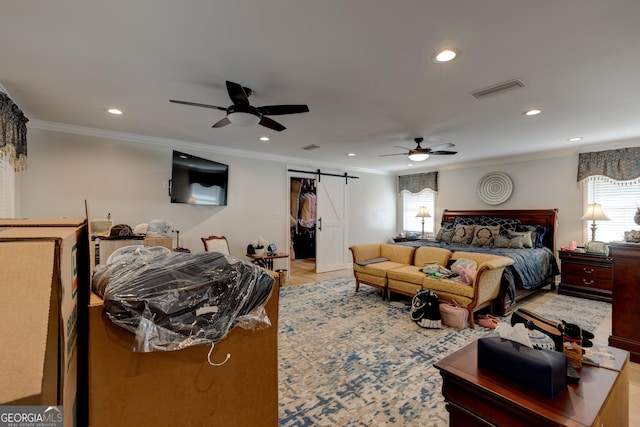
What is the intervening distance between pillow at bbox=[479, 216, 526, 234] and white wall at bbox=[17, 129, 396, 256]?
3.93 m

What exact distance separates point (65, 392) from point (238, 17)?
1.87 m

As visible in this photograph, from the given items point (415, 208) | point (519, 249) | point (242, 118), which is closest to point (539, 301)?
point (519, 249)

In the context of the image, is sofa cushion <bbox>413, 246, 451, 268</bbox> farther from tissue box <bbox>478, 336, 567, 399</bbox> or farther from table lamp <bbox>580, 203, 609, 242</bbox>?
tissue box <bbox>478, 336, 567, 399</bbox>

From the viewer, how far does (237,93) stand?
2.33 m

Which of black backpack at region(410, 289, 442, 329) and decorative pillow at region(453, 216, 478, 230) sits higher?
decorative pillow at region(453, 216, 478, 230)

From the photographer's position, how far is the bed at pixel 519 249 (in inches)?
149

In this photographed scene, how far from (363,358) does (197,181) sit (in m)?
3.29

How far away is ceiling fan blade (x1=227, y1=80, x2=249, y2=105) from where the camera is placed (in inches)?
87.6

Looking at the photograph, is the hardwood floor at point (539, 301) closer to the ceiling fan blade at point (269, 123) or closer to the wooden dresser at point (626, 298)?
the wooden dresser at point (626, 298)

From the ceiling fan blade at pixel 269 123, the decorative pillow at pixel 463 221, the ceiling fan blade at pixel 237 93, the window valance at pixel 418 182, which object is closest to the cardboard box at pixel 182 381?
the ceiling fan blade at pixel 237 93

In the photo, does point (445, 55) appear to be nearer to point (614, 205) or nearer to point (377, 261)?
point (377, 261)

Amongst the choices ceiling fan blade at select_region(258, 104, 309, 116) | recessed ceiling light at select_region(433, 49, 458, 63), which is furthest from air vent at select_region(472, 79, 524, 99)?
ceiling fan blade at select_region(258, 104, 309, 116)

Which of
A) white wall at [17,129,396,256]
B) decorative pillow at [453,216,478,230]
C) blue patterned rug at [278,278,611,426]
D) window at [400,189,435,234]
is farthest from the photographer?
window at [400,189,435,234]

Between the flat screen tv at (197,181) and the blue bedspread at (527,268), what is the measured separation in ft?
12.5
